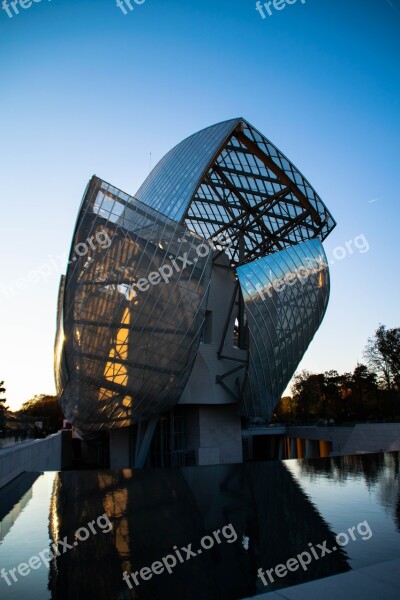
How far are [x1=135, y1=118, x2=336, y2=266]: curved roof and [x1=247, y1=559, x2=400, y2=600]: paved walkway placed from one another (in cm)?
2309

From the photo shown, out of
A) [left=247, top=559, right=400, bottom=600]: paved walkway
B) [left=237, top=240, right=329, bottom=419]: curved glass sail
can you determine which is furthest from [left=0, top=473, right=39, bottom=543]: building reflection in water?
[left=237, top=240, right=329, bottom=419]: curved glass sail

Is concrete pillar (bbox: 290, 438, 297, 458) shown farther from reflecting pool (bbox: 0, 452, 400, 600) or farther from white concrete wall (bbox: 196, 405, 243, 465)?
reflecting pool (bbox: 0, 452, 400, 600)

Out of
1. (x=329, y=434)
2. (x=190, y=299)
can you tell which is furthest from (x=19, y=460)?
(x=329, y=434)

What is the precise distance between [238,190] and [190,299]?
601 inches

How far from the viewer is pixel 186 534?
569cm

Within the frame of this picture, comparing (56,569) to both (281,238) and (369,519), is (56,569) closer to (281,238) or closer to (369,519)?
(369,519)

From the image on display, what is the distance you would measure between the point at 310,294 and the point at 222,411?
10.9 m

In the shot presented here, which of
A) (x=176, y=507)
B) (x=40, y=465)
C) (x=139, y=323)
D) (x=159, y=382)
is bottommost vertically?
(x=40, y=465)

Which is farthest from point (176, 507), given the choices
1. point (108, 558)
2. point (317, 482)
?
point (317, 482)

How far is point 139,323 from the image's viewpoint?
20.0 metres

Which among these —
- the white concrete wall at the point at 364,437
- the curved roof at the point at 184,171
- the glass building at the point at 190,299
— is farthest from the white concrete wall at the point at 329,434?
the curved roof at the point at 184,171

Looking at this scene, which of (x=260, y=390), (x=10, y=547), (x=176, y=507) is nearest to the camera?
(x=10, y=547)

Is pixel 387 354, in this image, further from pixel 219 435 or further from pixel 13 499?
pixel 13 499

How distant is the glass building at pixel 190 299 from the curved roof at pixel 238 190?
0.12 metres
